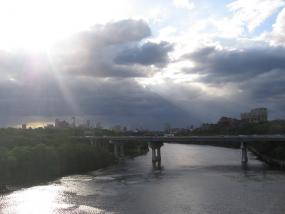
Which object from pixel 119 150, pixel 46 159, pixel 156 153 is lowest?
pixel 156 153

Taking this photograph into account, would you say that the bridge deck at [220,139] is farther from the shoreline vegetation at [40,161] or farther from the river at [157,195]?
the river at [157,195]

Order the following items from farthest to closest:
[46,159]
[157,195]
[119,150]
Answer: [119,150] < [46,159] < [157,195]

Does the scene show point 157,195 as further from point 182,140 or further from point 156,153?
point 182,140

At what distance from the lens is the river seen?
1678 inches

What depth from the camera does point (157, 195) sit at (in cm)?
5016

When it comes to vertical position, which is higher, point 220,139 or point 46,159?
point 220,139

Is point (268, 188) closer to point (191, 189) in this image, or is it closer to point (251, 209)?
point (191, 189)

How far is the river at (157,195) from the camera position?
42.6m

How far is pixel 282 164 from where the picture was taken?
86.2 m

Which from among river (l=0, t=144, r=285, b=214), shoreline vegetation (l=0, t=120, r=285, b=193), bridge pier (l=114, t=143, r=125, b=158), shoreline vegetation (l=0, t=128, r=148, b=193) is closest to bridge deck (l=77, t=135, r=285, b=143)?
bridge pier (l=114, t=143, r=125, b=158)

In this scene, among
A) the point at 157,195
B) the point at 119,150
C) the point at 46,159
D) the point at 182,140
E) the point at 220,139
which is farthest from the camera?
the point at 119,150

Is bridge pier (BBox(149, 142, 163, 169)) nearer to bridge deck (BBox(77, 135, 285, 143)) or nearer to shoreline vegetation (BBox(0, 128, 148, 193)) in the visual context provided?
bridge deck (BBox(77, 135, 285, 143))

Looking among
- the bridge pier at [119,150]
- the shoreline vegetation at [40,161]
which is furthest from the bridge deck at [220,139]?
the shoreline vegetation at [40,161]

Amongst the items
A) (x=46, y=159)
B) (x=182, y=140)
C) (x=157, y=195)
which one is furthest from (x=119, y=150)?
(x=157, y=195)
